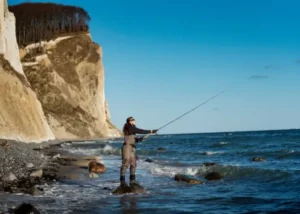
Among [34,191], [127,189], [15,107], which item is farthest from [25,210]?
[15,107]

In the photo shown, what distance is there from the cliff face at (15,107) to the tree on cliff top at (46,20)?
38.0 meters

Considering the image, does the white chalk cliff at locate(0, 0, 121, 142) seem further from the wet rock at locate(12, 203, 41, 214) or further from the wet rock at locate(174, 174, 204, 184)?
the wet rock at locate(12, 203, 41, 214)

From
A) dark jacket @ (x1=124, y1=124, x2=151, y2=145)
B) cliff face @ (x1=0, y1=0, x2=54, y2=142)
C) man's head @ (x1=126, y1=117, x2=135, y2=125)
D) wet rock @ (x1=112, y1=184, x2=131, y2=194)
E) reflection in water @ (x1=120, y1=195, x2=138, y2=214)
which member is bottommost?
reflection in water @ (x1=120, y1=195, x2=138, y2=214)

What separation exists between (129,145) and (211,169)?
346 inches

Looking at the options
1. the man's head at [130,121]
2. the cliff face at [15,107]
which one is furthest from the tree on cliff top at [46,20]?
the man's head at [130,121]

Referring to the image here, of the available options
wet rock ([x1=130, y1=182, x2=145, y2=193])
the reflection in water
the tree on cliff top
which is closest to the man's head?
wet rock ([x1=130, y1=182, x2=145, y2=193])

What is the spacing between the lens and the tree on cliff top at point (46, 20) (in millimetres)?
91688

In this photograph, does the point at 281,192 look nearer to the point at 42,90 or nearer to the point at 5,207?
the point at 5,207

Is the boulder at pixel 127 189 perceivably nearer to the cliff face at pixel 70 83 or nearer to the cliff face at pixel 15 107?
the cliff face at pixel 15 107

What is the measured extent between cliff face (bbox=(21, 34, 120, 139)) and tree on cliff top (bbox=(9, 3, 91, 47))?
11.4 ft

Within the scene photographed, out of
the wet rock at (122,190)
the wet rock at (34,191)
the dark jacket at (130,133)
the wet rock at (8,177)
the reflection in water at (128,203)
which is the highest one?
the dark jacket at (130,133)

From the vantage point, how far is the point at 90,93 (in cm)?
9188

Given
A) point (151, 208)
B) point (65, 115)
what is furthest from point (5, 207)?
point (65, 115)

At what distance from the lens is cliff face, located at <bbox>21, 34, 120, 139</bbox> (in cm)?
7956
